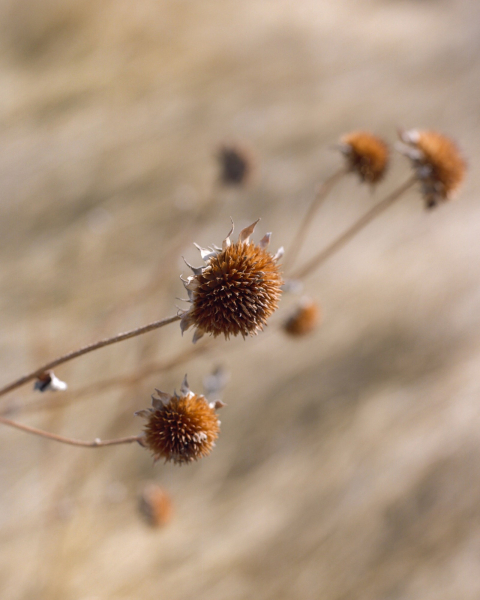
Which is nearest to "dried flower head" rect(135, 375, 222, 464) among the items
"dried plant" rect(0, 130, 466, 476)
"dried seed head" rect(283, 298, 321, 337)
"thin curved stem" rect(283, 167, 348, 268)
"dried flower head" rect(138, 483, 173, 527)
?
"dried plant" rect(0, 130, 466, 476)

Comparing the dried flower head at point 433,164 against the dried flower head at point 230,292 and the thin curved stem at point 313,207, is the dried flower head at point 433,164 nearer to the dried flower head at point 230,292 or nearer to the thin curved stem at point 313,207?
the thin curved stem at point 313,207

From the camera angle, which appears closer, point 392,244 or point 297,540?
point 297,540

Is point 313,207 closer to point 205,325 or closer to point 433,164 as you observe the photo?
point 433,164

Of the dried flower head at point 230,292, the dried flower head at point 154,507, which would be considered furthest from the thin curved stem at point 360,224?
the dried flower head at point 154,507

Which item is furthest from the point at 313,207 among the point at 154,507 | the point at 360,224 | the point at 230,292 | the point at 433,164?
the point at 154,507

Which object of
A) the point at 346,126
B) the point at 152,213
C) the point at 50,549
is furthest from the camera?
the point at 346,126

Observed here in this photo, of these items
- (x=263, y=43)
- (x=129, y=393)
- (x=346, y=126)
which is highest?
(x=263, y=43)

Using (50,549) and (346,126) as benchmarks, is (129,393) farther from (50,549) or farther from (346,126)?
(346,126)

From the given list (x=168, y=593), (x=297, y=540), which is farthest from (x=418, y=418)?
(x=168, y=593)
